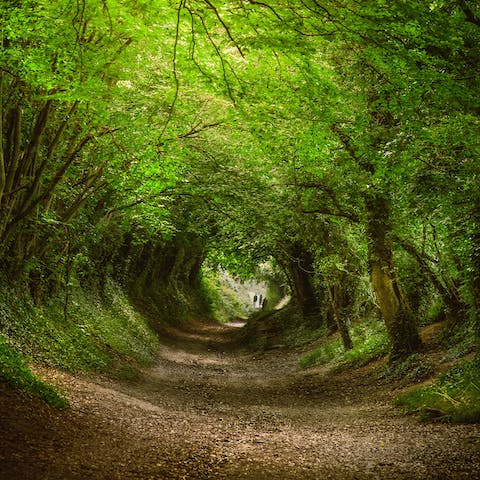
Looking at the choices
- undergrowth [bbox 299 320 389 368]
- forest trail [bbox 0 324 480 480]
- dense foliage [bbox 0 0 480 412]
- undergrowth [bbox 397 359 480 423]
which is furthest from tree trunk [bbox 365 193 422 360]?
undergrowth [bbox 397 359 480 423]

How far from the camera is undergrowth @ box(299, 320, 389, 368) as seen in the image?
17.6 metres

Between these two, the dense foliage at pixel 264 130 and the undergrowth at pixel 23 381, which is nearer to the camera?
the dense foliage at pixel 264 130

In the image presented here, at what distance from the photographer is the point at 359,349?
18641mm

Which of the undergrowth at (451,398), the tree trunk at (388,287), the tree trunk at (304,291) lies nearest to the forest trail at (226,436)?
the undergrowth at (451,398)

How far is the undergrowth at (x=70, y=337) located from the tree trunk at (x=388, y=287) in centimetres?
799

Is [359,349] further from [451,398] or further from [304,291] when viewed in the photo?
[304,291]

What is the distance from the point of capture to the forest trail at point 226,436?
6812mm

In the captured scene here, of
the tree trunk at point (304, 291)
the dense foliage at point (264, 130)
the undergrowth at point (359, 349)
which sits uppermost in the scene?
the dense foliage at point (264, 130)

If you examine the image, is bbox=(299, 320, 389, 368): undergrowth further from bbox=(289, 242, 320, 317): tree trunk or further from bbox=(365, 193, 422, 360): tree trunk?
bbox=(289, 242, 320, 317): tree trunk

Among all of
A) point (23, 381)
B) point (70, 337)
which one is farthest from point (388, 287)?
point (23, 381)

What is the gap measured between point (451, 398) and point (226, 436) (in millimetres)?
4394

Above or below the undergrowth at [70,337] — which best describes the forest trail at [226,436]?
below

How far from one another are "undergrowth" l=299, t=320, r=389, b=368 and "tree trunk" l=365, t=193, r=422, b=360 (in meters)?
1.66

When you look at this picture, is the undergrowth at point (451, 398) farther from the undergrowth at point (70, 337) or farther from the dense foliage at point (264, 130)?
the undergrowth at point (70, 337)
